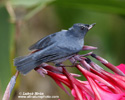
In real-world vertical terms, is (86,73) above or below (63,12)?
below

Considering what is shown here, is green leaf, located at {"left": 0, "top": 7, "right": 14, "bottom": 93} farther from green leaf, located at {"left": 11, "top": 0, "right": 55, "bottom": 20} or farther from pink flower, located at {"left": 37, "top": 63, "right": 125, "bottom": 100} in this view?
pink flower, located at {"left": 37, "top": 63, "right": 125, "bottom": 100}

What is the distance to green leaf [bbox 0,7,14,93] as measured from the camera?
93 centimetres

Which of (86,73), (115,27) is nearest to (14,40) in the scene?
(86,73)

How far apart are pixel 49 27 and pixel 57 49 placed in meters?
1.21

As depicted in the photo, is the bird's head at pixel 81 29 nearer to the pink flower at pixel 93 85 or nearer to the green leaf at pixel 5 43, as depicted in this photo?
the pink flower at pixel 93 85

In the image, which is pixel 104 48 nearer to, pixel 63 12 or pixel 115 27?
pixel 115 27

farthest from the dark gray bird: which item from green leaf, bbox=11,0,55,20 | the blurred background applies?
green leaf, bbox=11,0,55,20

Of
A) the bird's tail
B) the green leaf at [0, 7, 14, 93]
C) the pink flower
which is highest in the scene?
the green leaf at [0, 7, 14, 93]

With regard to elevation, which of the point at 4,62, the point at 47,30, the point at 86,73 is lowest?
the point at 86,73

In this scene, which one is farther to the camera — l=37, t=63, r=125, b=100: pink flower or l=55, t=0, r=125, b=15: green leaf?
l=55, t=0, r=125, b=15: green leaf

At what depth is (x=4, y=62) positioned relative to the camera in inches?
38.1

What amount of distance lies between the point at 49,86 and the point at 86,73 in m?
1.08

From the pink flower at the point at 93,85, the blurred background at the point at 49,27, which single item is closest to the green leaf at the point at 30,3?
the blurred background at the point at 49,27

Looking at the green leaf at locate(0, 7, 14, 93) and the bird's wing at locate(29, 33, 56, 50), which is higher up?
the green leaf at locate(0, 7, 14, 93)
